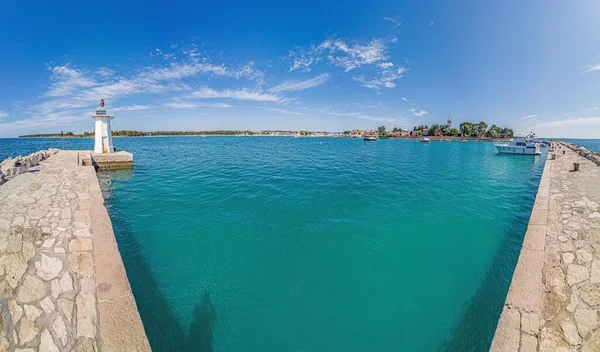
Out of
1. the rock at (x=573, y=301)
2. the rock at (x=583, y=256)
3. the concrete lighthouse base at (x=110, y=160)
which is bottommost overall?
the rock at (x=573, y=301)

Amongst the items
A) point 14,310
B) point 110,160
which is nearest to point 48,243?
point 14,310

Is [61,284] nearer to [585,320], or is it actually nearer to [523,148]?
[585,320]

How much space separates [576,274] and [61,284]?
1145 centimetres

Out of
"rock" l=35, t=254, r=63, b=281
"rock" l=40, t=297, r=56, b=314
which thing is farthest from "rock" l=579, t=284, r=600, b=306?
"rock" l=35, t=254, r=63, b=281

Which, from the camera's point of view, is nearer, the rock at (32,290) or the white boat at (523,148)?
the rock at (32,290)

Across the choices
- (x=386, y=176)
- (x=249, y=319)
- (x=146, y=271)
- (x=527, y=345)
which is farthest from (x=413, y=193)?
(x=146, y=271)

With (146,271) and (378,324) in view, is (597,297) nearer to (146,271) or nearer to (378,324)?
(378,324)

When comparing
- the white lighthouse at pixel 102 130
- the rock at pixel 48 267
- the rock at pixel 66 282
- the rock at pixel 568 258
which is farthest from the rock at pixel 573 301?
the white lighthouse at pixel 102 130

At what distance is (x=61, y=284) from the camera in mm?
4723

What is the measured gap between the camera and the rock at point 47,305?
4.16 m

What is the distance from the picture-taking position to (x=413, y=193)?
1476 cm

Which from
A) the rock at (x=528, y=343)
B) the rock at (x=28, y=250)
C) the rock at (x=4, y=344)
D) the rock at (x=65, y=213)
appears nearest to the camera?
the rock at (x=4, y=344)

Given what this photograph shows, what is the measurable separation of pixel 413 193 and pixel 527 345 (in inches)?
443

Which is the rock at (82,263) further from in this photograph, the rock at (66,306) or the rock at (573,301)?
the rock at (573,301)
